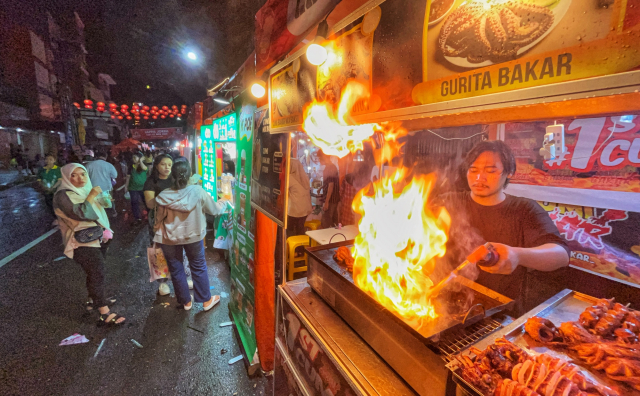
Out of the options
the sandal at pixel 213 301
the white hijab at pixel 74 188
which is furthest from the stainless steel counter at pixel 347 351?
the white hijab at pixel 74 188

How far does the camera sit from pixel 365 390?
1547mm

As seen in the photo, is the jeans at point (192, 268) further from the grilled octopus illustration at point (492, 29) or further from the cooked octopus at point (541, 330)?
the grilled octopus illustration at point (492, 29)

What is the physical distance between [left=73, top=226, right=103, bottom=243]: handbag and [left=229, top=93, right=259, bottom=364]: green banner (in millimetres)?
2279

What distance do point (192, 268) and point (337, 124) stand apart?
433 cm

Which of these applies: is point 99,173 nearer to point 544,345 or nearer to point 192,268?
point 192,268

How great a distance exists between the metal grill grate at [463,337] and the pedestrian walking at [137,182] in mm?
10743

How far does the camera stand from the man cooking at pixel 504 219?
259 centimetres

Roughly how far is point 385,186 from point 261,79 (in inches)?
79.3

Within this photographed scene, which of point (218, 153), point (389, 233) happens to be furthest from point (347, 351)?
point (218, 153)

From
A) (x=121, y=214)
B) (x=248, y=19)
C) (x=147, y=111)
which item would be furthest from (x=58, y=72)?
(x=248, y=19)

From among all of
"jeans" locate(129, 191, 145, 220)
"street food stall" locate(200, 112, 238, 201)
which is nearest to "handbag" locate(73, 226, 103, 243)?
"street food stall" locate(200, 112, 238, 201)

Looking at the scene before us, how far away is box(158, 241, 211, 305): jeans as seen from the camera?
4.89 meters

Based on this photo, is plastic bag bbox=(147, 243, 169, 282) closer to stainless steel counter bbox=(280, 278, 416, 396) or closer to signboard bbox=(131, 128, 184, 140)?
stainless steel counter bbox=(280, 278, 416, 396)

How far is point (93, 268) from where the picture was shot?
4602 millimetres
